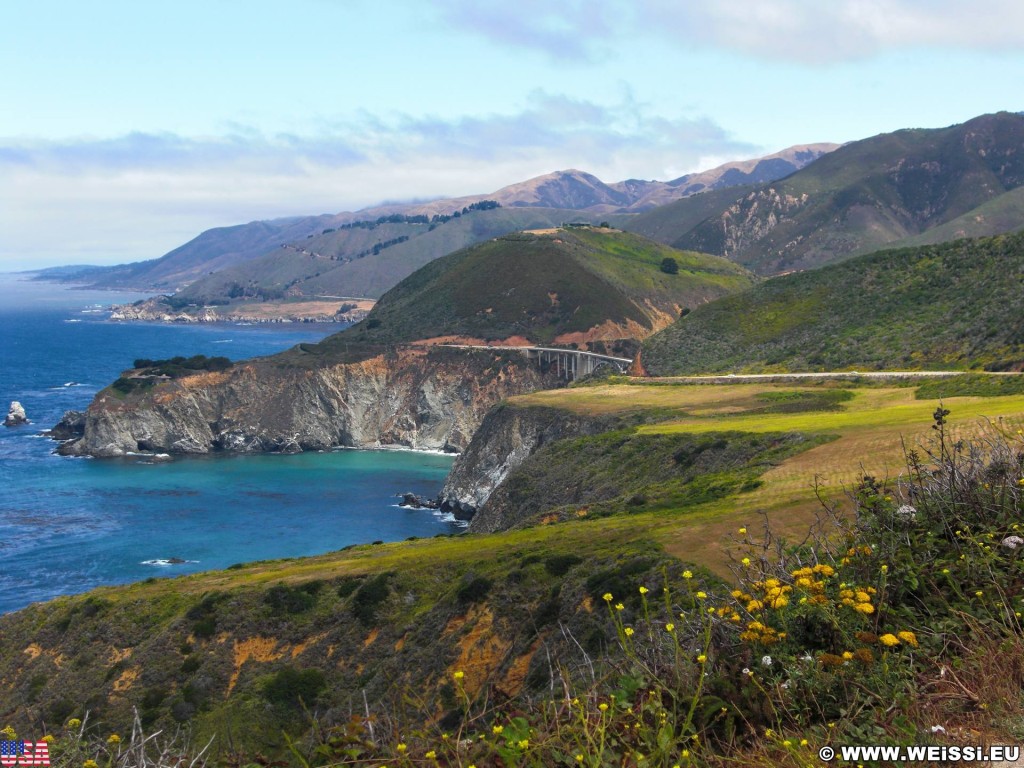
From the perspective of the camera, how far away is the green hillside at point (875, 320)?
7269 centimetres

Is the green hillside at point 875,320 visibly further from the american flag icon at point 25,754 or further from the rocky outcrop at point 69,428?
the rocky outcrop at point 69,428

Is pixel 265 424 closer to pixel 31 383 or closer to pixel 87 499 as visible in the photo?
pixel 87 499

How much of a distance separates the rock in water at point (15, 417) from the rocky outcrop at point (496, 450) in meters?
73.4

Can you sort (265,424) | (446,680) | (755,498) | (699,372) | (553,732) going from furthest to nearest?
1. (265,424)
2. (699,372)
3. (755,498)
4. (446,680)
5. (553,732)

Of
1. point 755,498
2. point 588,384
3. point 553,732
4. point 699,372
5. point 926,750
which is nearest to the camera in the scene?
point 926,750

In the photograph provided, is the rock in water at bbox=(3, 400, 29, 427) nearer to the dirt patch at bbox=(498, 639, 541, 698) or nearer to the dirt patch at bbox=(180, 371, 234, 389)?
the dirt patch at bbox=(180, 371, 234, 389)

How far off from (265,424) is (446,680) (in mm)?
102791

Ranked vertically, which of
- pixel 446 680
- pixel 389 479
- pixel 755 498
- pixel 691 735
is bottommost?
pixel 389 479

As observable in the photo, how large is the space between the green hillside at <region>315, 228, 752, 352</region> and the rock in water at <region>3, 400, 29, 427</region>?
49435 mm

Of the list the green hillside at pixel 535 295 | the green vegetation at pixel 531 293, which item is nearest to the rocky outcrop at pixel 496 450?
the green hillside at pixel 535 295

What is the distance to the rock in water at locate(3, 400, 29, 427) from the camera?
129125 millimetres

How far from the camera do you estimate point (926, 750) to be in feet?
18.3

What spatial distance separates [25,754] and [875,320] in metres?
93.1

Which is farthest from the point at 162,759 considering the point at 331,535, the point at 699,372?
the point at 699,372
